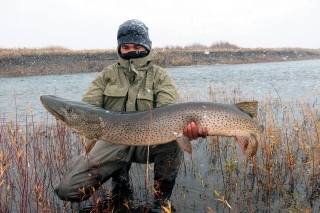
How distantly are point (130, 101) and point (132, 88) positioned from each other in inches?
5.5

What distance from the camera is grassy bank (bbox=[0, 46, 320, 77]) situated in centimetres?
2748

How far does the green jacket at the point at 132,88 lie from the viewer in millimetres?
3090

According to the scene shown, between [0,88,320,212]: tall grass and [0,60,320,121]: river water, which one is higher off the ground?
[0,60,320,121]: river water

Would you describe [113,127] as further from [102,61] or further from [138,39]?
[102,61]

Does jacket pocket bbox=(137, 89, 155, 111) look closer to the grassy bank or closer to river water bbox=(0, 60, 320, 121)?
river water bbox=(0, 60, 320, 121)

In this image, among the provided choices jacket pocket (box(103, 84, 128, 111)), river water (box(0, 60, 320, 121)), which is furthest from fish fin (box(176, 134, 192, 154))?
river water (box(0, 60, 320, 121))

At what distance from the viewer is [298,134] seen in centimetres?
479

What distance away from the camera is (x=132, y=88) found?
3.12 m

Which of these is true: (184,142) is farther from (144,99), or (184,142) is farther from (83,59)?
(83,59)

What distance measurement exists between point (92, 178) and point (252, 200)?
1.63 meters

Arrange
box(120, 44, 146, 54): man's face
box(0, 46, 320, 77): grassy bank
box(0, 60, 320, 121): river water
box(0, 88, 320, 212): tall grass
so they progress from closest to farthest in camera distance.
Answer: box(0, 88, 320, 212): tall grass
box(120, 44, 146, 54): man's face
box(0, 60, 320, 121): river water
box(0, 46, 320, 77): grassy bank

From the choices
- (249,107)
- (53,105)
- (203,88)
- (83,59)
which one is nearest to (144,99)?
(53,105)

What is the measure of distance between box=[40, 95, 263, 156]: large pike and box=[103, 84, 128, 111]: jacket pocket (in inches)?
13.8

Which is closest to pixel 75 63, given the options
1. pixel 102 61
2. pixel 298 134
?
pixel 102 61
